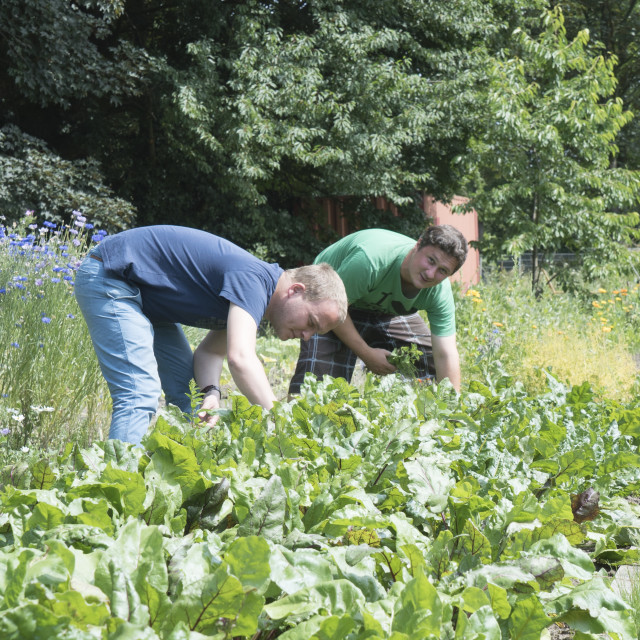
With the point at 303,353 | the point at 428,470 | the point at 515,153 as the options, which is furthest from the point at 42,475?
the point at 515,153

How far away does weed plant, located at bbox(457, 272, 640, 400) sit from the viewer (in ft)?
18.6

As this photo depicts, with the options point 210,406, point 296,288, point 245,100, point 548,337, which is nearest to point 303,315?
point 296,288

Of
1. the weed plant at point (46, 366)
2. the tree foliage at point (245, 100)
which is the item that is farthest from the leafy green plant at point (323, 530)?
the tree foliage at point (245, 100)

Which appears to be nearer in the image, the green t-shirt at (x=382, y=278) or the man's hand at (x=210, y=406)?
the man's hand at (x=210, y=406)

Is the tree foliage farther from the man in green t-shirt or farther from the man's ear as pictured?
the man's ear

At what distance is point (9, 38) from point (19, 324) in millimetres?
8828

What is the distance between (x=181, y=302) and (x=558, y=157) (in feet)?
34.0

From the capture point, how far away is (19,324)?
4.02 m

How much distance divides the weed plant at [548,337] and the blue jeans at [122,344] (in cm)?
178

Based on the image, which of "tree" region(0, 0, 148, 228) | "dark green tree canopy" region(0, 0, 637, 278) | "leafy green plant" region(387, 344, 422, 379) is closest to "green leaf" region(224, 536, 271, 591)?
"leafy green plant" region(387, 344, 422, 379)

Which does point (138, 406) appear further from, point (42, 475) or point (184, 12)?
point (184, 12)

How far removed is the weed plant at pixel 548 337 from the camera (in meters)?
5.66

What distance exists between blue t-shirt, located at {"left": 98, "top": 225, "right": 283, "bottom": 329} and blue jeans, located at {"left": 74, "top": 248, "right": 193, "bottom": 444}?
76 mm

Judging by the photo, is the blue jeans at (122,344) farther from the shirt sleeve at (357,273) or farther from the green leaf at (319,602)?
the green leaf at (319,602)
